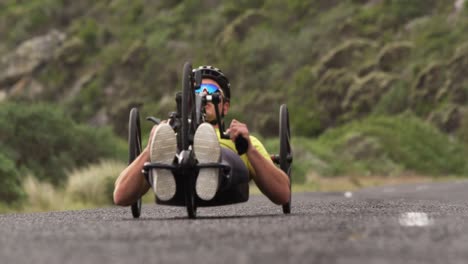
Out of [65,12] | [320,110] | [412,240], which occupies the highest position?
[65,12]

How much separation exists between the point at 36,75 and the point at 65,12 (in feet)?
46.2

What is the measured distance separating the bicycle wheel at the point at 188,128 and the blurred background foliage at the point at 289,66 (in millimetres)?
32986

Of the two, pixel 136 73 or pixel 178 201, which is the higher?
pixel 136 73

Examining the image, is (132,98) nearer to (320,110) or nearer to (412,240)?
(320,110)

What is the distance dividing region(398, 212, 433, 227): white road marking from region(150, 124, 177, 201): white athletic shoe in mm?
1728

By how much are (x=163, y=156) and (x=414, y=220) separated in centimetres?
191

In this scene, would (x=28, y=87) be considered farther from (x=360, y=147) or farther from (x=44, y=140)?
(x=44, y=140)

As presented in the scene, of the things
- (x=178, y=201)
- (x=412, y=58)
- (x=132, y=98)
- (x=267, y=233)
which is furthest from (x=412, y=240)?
(x=132, y=98)

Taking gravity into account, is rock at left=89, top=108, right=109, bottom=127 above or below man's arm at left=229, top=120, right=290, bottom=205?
above

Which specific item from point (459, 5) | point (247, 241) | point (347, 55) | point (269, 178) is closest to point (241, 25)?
point (347, 55)

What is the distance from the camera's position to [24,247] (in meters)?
6.38

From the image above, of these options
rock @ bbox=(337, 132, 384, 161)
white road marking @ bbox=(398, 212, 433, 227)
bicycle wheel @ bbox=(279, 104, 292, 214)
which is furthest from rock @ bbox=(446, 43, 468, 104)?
white road marking @ bbox=(398, 212, 433, 227)

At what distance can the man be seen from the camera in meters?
8.67

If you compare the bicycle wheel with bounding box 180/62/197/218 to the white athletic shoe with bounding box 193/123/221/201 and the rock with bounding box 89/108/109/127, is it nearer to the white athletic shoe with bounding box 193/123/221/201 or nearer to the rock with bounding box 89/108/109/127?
the white athletic shoe with bounding box 193/123/221/201
